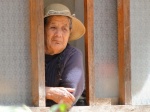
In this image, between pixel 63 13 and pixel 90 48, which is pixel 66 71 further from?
pixel 63 13

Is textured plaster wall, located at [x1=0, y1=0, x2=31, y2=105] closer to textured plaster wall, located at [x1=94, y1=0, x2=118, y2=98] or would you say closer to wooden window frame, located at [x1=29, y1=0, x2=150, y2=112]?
wooden window frame, located at [x1=29, y1=0, x2=150, y2=112]

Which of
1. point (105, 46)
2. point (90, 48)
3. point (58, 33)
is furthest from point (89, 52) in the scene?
A: point (58, 33)

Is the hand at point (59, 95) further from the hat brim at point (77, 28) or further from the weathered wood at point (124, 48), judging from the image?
the hat brim at point (77, 28)

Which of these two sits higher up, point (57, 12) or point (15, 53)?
point (57, 12)

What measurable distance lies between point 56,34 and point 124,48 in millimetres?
454

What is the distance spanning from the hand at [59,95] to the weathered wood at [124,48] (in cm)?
36

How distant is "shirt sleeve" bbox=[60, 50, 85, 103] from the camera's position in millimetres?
2625

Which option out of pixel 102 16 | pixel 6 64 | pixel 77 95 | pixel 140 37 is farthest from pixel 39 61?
pixel 140 37

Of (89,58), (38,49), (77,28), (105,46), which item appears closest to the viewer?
(38,49)

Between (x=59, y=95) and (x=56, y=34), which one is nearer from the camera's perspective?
(x=59, y=95)

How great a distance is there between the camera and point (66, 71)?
2.68 m

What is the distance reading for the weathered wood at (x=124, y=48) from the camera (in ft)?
8.73

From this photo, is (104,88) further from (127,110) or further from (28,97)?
(28,97)

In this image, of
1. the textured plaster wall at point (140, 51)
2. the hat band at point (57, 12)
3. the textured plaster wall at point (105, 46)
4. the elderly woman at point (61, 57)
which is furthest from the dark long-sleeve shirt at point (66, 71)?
the textured plaster wall at point (140, 51)
